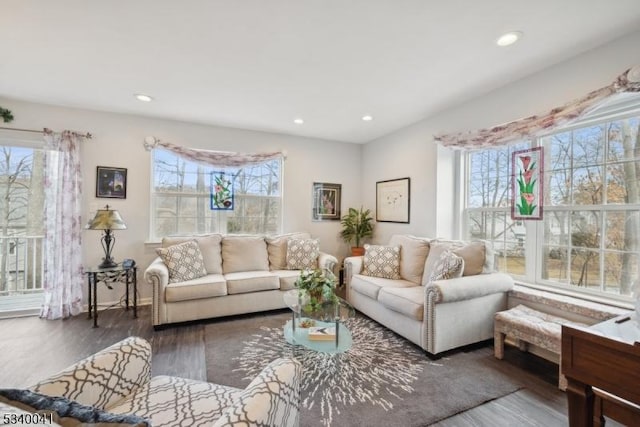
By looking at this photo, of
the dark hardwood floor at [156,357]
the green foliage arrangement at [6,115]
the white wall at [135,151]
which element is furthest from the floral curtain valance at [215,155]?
the dark hardwood floor at [156,357]

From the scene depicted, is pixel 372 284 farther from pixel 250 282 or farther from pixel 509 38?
pixel 509 38

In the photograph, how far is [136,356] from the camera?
1.27 meters

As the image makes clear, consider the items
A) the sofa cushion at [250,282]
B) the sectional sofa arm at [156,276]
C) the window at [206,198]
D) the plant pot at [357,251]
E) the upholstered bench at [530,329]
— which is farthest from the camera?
the plant pot at [357,251]

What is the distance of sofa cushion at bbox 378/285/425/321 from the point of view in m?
2.45

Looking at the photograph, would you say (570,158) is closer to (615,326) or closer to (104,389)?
(615,326)

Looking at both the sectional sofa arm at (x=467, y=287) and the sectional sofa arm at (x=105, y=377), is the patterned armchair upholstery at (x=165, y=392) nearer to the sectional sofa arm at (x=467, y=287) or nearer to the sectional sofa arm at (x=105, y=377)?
the sectional sofa arm at (x=105, y=377)

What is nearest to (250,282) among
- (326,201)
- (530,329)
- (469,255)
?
(326,201)

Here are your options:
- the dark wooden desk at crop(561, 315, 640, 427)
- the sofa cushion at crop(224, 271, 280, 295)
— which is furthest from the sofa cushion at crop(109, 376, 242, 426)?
the sofa cushion at crop(224, 271, 280, 295)

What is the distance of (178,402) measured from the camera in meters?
1.15

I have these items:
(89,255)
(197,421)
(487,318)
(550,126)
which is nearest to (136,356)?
(197,421)

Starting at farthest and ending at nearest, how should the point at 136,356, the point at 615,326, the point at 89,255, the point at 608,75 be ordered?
the point at 89,255 < the point at 608,75 < the point at 615,326 < the point at 136,356

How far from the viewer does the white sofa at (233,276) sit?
2.94 m

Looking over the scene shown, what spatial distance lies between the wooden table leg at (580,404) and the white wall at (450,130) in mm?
2132

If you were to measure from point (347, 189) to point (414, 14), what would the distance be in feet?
10.9
